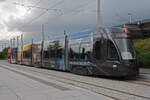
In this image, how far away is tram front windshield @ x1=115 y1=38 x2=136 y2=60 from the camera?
12.0m

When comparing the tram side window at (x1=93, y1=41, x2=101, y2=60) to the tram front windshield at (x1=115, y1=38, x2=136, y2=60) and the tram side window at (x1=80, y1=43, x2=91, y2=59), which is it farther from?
the tram front windshield at (x1=115, y1=38, x2=136, y2=60)

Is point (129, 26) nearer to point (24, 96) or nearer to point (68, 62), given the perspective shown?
point (68, 62)

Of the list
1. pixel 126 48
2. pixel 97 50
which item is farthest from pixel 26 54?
pixel 126 48

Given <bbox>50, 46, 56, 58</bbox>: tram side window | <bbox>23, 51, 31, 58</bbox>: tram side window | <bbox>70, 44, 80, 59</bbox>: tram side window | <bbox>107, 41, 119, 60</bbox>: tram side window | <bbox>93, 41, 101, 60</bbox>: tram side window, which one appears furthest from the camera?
<bbox>23, 51, 31, 58</bbox>: tram side window

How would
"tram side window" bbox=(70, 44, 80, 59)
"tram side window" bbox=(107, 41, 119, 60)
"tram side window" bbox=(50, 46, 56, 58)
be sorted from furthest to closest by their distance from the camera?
"tram side window" bbox=(50, 46, 56, 58), "tram side window" bbox=(70, 44, 80, 59), "tram side window" bbox=(107, 41, 119, 60)

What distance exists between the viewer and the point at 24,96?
7.74 m

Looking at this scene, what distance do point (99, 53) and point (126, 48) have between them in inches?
66.7

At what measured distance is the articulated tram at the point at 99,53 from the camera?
11.9 m

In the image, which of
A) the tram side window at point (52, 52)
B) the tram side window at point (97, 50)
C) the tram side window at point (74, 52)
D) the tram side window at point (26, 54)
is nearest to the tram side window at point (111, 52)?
the tram side window at point (97, 50)

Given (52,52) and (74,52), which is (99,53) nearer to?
(74,52)

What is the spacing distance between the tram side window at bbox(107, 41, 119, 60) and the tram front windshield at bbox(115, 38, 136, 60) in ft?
1.00

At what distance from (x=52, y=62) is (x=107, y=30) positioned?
8414 millimetres

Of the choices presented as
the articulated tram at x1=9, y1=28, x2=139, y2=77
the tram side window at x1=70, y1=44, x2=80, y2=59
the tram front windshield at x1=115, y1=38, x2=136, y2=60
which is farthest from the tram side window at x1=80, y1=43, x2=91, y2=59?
the tram front windshield at x1=115, y1=38, x2=136, y2=60

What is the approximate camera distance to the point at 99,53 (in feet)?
42.4
